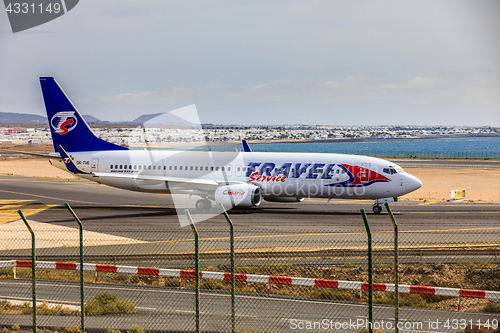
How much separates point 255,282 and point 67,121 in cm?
2969

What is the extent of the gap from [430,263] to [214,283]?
834 centimetres

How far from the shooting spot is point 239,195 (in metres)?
34.2

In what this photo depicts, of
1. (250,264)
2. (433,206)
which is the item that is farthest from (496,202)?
(250,264)

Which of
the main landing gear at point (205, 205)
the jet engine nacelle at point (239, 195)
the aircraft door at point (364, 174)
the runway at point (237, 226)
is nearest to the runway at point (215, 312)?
the runway at point (237, 226)

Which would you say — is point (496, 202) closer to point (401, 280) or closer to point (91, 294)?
point (401, 280)

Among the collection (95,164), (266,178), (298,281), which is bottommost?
(298,281)

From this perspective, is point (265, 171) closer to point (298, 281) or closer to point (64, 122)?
point (64, 122)

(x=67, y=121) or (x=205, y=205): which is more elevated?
(x=67, y=121)

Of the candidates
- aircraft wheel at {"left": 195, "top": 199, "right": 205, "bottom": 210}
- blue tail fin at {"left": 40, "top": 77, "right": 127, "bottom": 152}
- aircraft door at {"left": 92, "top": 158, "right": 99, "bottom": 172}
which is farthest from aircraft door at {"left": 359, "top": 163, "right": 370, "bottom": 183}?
aircraft door at {"left": 92, "top": 158, "right": 99, "bottom": 172}

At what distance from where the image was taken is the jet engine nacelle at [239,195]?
34.1 metres

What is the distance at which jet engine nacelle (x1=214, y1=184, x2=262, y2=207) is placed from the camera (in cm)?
3406

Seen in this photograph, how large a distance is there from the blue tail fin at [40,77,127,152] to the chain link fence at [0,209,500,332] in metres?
15.2

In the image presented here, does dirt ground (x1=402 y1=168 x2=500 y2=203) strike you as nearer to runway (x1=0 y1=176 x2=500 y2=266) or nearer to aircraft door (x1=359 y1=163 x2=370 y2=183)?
runway (x1=0 y1=176 x2=500 y2=266)

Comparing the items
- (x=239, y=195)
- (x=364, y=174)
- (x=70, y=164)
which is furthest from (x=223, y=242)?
(x=70, y=164)
